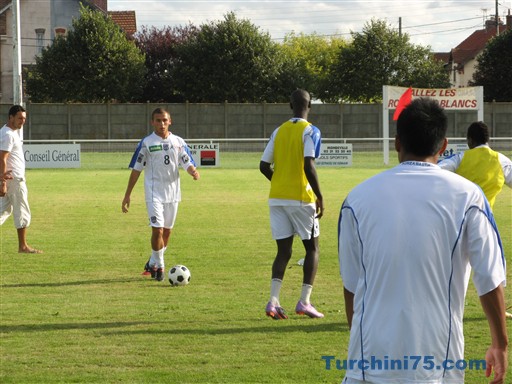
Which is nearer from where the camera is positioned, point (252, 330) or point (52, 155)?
point (252, 330)

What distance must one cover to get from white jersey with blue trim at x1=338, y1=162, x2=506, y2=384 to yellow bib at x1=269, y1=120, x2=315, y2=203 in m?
4.93

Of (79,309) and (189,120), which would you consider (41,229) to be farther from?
(189,120)

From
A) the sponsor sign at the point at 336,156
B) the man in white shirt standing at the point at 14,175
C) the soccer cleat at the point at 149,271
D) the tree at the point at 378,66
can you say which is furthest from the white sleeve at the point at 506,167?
the tree at the point at 378,66

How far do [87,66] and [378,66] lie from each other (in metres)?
17.5

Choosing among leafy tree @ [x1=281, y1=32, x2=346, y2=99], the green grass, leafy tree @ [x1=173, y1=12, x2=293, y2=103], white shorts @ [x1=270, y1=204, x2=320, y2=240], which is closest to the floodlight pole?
the green grass

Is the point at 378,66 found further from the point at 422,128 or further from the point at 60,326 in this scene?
the point at 422,128

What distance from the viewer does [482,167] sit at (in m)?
8.88

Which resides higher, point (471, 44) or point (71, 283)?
point (471, 44)

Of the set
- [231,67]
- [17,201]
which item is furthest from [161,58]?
[17,201]

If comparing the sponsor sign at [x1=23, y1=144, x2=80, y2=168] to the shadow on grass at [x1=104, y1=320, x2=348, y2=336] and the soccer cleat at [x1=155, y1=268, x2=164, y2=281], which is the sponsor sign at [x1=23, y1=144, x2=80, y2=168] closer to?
the soccer cleat at [x1=155, y1=268, x2=164, y2=281]

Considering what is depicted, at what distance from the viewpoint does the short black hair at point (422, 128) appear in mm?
3766

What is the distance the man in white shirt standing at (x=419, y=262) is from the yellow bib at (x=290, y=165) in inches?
192

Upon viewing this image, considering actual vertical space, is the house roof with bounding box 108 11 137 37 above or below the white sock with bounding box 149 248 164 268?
above

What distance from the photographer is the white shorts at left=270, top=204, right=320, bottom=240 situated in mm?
8836
